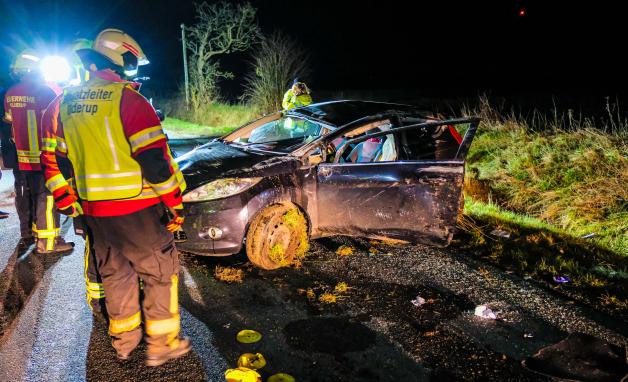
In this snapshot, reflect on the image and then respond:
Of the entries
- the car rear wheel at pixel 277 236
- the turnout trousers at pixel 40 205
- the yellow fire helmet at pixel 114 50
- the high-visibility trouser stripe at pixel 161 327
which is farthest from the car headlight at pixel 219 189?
the turnout trousers at pixel 40 205

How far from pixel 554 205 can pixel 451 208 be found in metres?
2.40

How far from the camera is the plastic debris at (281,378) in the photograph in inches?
91.2

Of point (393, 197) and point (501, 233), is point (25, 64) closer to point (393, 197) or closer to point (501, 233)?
point (393, 197)

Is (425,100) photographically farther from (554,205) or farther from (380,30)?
(380,30)

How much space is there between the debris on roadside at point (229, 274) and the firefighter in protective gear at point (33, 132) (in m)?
1.66

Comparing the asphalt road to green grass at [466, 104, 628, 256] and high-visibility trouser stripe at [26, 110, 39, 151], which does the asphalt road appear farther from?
green grass at [466, 104, 628, 256]

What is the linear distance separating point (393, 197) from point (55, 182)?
2532 millimetres

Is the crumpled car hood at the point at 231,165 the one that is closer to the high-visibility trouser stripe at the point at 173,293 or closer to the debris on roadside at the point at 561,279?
the high-visibility trouser stripe at the point at 173,293

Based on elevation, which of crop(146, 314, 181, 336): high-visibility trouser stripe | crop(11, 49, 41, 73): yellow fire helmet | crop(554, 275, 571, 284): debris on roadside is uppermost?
crop(11, 49, 41, 73): yellow fire helmet

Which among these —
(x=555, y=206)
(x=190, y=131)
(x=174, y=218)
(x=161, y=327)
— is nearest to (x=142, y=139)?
(x=174, y=218)

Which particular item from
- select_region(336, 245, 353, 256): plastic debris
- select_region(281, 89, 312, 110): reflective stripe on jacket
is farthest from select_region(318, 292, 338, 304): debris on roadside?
select_region(281, 89, 312, 110): reflective stripe on jacket

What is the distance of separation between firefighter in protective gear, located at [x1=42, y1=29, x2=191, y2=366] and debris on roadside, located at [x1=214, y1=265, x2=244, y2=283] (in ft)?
3.29

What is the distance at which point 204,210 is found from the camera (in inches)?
134

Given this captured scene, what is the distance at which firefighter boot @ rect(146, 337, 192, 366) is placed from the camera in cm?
245
